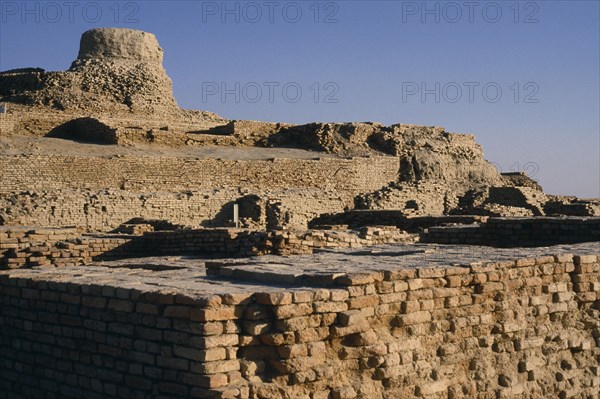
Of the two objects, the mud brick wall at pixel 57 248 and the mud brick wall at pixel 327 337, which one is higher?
the mud brick wall at pixel 57 248

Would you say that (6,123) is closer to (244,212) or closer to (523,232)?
(244,212)

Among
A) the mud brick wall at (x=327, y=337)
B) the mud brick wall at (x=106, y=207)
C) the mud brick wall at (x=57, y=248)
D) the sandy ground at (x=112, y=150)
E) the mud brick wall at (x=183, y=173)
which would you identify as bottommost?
the mud brick wall at (x=327, y=337)

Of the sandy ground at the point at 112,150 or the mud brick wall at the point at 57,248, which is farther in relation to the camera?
the sandy ground at the point at 112,150

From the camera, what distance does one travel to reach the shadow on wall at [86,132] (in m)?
27.7

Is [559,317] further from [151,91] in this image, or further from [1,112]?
[151,91]

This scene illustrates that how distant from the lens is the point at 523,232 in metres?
10.3

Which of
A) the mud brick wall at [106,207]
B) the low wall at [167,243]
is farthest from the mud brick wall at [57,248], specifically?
the mud brick wall at [106,207]

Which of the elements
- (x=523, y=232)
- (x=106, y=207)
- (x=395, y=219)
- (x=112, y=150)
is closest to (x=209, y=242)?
(x=523, y=232)

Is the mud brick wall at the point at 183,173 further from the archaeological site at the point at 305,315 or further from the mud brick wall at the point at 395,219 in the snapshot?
the archaeological site at the point at 305,315

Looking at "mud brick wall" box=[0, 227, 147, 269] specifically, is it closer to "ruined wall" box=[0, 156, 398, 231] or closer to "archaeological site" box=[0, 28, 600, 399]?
"archaeological site" box=[0, 28, 600, 399]

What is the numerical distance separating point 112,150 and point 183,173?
295 centimetres

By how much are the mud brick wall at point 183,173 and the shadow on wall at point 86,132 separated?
142 inches

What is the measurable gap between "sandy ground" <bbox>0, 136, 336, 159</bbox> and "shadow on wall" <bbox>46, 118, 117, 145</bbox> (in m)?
0.63

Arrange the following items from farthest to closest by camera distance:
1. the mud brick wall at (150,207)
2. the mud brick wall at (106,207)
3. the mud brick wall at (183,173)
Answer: the mud brick wall at (183,173), the mud brick wall at (150,207), the mud brick wall at (106,207)
